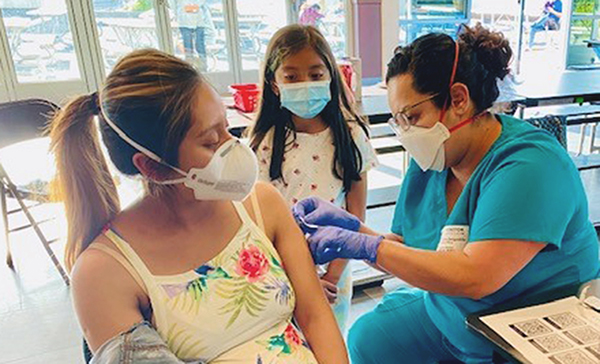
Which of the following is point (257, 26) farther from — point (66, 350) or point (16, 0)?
point (66, 350)

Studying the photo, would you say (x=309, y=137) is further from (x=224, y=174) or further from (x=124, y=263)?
(x=124, y=263)

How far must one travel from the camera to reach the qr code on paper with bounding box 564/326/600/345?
844 mm

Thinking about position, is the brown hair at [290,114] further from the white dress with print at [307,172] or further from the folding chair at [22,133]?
the folding chair at [22,133]

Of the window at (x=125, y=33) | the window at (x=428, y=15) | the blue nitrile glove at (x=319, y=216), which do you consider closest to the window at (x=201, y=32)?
the window at (x=125, y=33)

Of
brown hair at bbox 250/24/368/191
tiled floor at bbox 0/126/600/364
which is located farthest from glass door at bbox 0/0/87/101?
brown hair at bbox 250/24/368/191

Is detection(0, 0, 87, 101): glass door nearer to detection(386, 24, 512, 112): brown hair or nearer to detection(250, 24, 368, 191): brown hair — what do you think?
detection(250, 24, 368, 191): brown hair

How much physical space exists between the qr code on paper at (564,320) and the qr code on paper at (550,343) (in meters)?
0.04

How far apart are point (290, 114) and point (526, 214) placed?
925 mm

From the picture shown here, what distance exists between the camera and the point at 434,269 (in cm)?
105

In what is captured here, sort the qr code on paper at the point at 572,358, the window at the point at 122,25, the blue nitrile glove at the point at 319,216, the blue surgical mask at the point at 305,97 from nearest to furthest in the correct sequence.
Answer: the qr code on paper at the point at 572,358
the blue nitrile glove at the point at 319,216
the blue surgical mask at the point at 305,97
the window at the point at 122,25

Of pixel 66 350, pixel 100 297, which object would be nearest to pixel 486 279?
pixel 100 297

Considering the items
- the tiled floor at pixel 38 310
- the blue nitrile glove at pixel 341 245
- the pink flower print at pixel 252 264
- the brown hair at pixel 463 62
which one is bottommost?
the tiled floor at pixel 38 310

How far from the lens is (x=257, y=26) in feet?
21.8

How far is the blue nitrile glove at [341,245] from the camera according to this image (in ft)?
3.70
